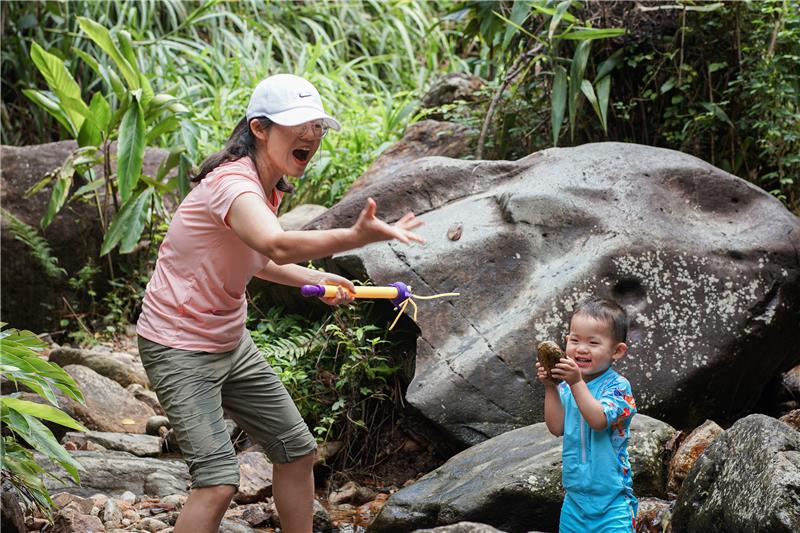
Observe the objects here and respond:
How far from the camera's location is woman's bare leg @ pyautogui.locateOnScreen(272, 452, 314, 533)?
327 cm

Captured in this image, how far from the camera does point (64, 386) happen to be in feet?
10.1

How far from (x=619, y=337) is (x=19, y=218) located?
16.7 feet

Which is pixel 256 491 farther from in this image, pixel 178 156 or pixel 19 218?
pixel 19 218

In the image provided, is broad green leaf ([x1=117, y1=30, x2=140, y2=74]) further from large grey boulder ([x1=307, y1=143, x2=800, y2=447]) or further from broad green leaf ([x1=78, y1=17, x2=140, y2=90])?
large grey boulder ([x1=307, y1=143, x2=800, y2=447])

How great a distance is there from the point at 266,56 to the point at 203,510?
22.9 feet

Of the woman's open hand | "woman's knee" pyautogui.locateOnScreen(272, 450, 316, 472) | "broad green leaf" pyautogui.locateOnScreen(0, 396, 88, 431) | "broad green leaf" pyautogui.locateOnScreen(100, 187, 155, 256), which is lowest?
"broad green leaf" pyautogui.locateOnScreen(100, 187, 155, 256)

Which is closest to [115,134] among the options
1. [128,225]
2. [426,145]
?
[128,225]

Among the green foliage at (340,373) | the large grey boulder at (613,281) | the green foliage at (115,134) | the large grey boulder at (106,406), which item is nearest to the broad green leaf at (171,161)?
the green foliage at (115,134)

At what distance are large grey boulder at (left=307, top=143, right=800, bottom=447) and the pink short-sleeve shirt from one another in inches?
60.2

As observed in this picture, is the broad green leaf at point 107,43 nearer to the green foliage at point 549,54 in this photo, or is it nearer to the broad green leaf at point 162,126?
the broad green leaf at point 162,126

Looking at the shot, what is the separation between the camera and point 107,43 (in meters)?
6.59

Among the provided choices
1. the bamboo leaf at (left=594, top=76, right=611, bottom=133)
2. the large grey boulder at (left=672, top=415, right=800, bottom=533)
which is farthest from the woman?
the bamboo leaf at (left=594, top=76, right=611, bottom=133)

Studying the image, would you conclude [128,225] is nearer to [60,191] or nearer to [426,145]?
[60,191]

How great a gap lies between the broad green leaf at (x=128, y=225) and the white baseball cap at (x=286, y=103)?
138 inches
